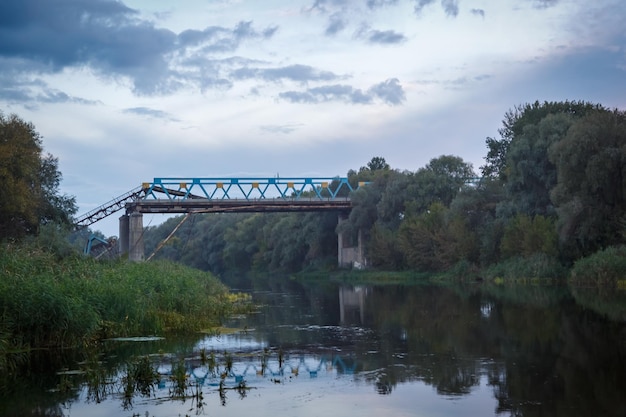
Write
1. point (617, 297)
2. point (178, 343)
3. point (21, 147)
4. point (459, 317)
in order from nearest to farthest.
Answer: point (178, 343)
point (459, 317)
point (617, 297)
point (21, 147)

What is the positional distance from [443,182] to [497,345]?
6018cm

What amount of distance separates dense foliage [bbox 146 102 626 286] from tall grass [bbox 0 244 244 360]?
88.9ft

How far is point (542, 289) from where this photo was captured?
156 ft

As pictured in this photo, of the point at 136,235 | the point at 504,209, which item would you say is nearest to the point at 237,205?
the point at 136,235

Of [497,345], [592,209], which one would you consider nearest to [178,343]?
[497,345]

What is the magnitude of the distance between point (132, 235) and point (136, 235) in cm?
42

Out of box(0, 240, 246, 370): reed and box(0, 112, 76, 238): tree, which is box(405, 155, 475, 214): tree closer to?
box(0, 112, 76, 238): tree

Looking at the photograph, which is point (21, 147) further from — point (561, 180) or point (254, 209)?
point (254, 209)

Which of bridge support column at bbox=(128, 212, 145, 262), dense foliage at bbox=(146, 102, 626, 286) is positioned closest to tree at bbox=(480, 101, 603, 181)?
dense foliage at bbox=(146, 102, 626, 286)

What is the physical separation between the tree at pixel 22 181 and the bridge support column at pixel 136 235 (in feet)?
79.1

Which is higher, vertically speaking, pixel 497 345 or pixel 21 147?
pixel 21 147

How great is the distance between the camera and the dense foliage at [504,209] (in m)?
49.7

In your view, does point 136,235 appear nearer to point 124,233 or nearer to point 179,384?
point 124,233

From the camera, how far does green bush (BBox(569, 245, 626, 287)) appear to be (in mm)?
46469
